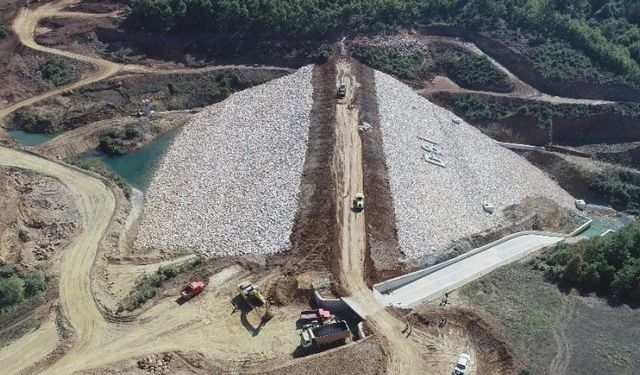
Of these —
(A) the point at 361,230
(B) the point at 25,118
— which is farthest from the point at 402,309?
(B) the point at 25,118

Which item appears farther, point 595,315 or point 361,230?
point 361,230

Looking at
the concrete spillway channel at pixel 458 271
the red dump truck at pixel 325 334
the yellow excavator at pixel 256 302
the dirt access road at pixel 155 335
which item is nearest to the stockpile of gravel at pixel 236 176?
the dirt access road at pixel 155 335

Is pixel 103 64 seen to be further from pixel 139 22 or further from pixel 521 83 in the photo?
pixel 521 83

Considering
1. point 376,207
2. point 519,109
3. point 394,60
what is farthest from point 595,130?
point 376,207

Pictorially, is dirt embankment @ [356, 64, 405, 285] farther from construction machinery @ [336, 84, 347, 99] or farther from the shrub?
the shrub

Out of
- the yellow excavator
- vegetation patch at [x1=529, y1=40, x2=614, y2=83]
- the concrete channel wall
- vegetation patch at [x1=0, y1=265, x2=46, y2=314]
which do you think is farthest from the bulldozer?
vegetation patch at [x1=529, y1=40, x2=614, y2=83]
